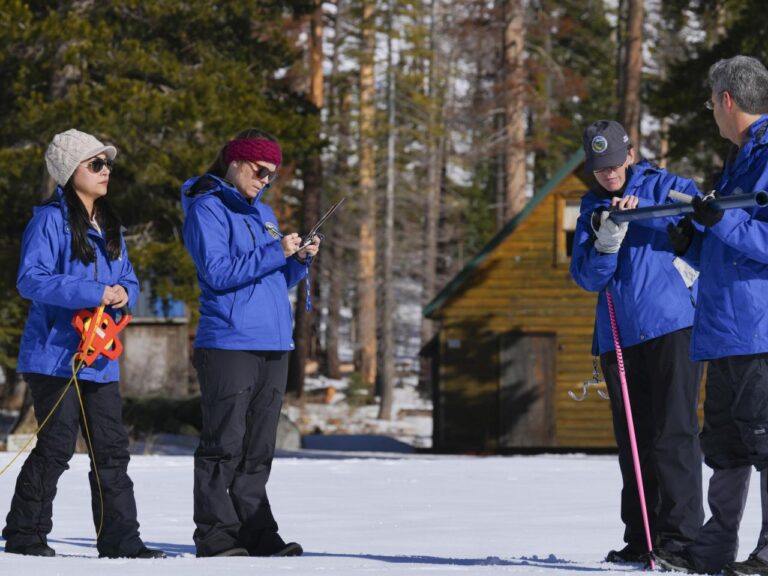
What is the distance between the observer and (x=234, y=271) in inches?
246

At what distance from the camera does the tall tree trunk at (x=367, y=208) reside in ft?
135

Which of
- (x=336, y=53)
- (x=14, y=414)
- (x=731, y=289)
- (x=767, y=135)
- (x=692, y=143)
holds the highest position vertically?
(x=336, y=53)

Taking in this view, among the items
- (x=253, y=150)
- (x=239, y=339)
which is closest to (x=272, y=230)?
(x=253, y=150)

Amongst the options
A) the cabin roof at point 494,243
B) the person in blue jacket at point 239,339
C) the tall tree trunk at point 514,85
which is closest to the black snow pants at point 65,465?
the person in blue jacket at point 239,339

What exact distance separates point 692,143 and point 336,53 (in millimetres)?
21380

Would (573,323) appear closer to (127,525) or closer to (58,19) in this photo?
(58,19)

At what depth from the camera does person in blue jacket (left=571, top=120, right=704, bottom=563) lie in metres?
5.97

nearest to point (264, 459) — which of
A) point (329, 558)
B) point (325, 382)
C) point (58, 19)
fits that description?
point (329, 558)

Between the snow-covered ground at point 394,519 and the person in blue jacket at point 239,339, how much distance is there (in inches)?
13.8

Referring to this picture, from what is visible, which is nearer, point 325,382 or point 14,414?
point 14,414

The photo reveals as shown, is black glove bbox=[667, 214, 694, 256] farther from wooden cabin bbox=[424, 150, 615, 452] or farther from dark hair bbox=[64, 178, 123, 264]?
wooden cabin bbox=[424, 150, 615, 452]

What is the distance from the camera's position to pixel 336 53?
41094 millimetres

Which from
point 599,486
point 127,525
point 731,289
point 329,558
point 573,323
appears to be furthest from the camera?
point 573,323

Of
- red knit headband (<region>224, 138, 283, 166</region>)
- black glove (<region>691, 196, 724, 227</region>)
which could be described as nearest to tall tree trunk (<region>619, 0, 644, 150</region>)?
red knit headband (<region>224, 138, 283, 166</region>)
